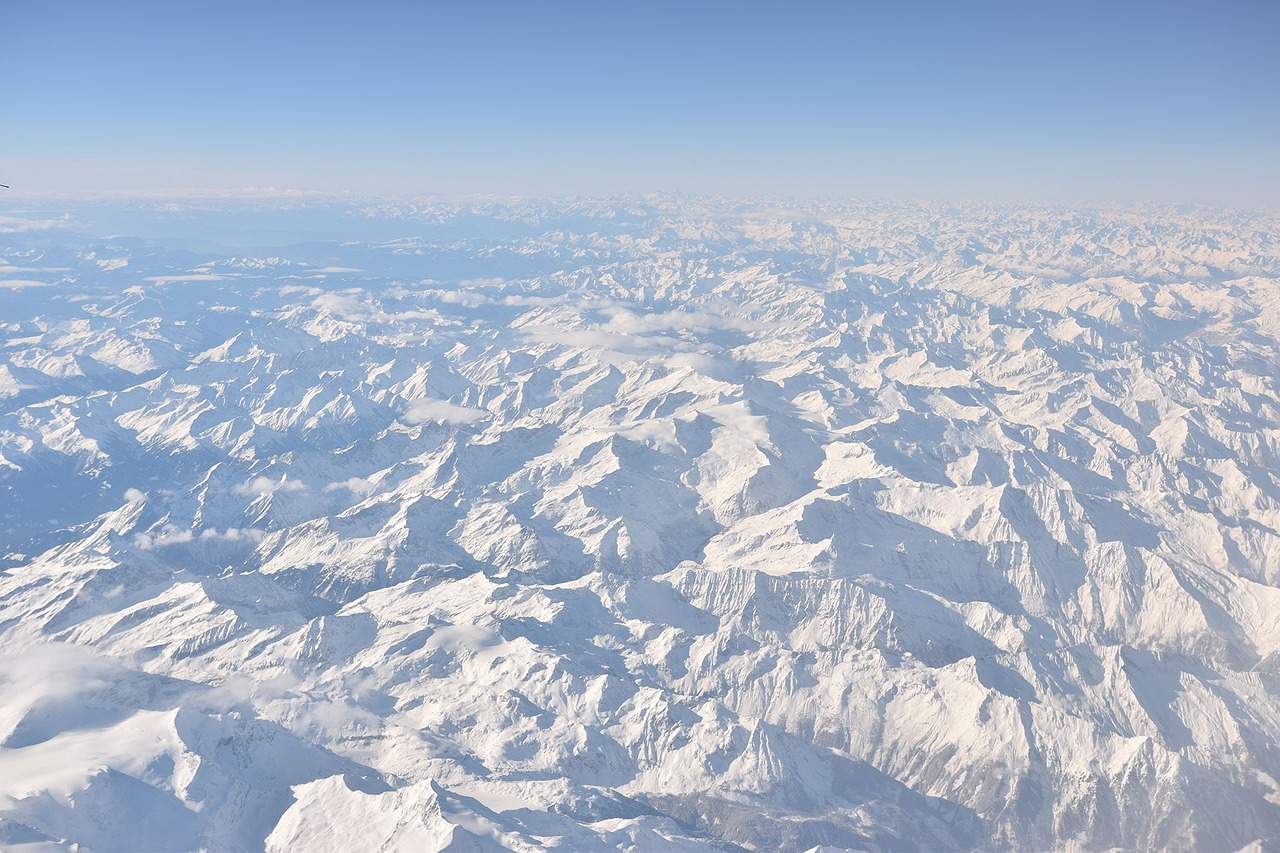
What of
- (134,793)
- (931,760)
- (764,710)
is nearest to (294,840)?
(134,793)

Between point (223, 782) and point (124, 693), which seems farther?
point (124, 693)

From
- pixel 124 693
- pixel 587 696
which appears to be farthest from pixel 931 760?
pixel 124 693

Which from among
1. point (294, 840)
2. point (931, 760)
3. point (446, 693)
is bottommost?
point (931, 760)

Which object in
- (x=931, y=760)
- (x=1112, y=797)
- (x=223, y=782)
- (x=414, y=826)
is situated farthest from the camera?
(x=931, y=760)

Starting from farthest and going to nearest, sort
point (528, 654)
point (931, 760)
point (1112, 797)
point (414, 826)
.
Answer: point (528, 654) < point (931, 760) < point (1112, 797) < point (414, 826)

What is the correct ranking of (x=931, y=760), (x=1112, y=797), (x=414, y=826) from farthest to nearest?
(x=931, y=760), (x=1112, y=797), (x=414, y=826)

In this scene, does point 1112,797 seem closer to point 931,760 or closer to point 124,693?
point 931,760

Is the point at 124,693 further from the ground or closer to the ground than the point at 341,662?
further from the ground

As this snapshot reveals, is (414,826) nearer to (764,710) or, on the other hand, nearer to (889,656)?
(764,710)

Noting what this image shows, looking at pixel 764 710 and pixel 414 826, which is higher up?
pixel 414 826
